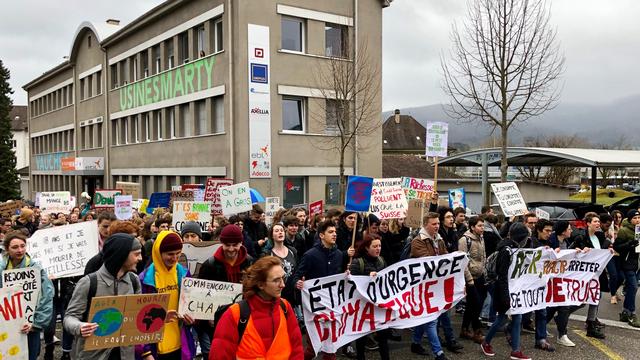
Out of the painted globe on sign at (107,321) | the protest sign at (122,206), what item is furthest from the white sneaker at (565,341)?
the protest sign at (122,206)

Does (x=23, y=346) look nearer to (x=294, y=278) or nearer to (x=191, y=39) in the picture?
(x=294, y=278)

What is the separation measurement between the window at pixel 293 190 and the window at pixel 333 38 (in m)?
5.60

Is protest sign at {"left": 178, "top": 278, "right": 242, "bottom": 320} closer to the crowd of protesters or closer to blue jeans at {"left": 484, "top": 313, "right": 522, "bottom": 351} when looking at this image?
the crowd of protesters

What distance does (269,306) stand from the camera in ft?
12.8

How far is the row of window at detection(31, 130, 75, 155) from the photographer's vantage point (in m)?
45.9

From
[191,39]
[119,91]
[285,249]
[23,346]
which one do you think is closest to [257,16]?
[191,39]

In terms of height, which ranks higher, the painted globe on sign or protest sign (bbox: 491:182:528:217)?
protest sign (bbox: 491:182:528:217)

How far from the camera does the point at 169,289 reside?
4992 mm

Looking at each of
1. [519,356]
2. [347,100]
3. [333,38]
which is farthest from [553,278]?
[333,38]

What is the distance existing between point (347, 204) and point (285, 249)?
79.5 inches

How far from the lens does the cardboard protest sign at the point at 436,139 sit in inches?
553

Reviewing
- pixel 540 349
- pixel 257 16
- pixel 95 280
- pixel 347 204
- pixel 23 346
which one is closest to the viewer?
pixel 95 280

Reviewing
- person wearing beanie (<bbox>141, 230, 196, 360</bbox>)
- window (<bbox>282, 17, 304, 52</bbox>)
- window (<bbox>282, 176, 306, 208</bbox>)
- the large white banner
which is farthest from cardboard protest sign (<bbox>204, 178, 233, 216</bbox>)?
window (<bbox>282, 17, 304, 52</bbox>)

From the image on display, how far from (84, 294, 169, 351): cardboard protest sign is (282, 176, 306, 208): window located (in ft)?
63.6
